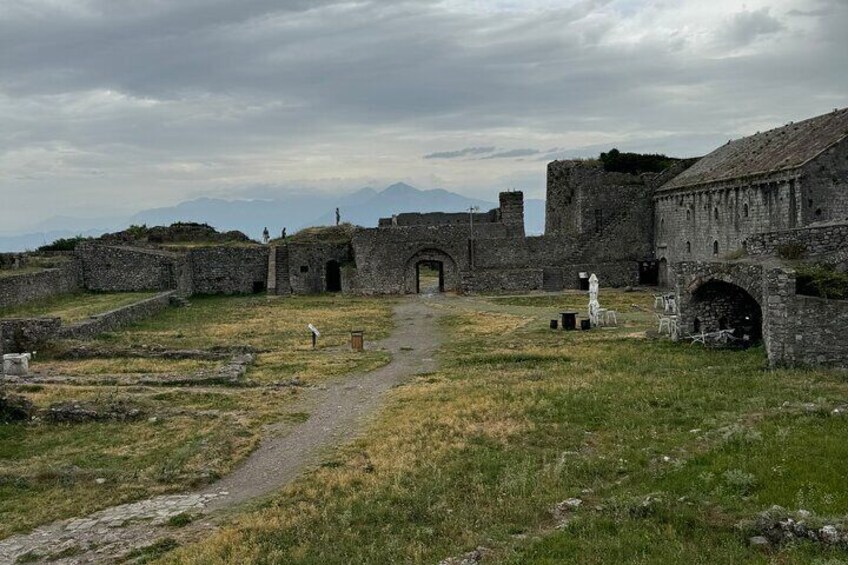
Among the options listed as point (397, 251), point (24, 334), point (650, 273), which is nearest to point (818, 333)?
point (24, 334)

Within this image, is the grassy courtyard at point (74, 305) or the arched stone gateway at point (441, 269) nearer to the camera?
the grassy courtyard at point (74, 305)

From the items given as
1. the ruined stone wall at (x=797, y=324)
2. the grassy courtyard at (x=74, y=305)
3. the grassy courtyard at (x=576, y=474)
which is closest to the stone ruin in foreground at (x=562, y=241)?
the grassy courtyard at (x=74, y=305)

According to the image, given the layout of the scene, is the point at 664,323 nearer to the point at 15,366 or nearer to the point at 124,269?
the point at 15,366

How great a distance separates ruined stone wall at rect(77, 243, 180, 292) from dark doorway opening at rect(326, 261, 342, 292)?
1090cm

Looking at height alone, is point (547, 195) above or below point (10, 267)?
above

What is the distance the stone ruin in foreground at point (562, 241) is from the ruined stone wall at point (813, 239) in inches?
503

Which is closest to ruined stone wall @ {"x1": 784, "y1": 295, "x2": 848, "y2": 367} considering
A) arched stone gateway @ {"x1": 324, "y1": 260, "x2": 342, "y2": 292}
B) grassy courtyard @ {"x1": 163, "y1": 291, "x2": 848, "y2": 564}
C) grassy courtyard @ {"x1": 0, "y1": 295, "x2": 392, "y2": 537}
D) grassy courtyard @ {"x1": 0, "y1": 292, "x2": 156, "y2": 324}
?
grassy courtyard @ {"x1": 163, "y1": 291, "x2": 848, "y2": 564}

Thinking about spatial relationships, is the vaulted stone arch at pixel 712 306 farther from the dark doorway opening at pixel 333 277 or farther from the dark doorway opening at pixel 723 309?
→ the dark doorway opening at pixel 333 277

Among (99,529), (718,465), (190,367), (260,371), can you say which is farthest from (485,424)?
(190,367)

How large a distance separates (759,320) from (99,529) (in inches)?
826

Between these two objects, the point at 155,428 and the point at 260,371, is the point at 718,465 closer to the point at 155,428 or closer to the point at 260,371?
the point at 155,428

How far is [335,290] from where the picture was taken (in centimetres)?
5559

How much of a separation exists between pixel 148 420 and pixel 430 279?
5116 cm

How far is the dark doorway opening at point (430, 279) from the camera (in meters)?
53.5
